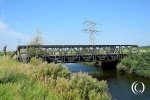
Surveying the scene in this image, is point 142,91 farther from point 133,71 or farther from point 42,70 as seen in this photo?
point 133,71

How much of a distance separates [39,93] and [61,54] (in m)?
35.1

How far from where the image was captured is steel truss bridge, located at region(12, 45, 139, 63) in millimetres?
43844

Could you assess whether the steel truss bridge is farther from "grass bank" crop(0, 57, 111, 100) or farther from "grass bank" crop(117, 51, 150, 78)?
"grass bank" crop(0, 57, 111, 100)

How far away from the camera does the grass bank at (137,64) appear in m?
46.4

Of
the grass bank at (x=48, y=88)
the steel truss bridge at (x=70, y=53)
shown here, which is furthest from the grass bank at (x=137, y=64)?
the grass bank at (x=48, y=88)

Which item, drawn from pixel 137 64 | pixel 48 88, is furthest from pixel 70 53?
pixel 48 88

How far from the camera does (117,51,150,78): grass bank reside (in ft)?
152

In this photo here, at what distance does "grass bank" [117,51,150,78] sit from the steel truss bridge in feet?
9.92

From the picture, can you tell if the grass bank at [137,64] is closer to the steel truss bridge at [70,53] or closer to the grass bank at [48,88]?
the steel truss bridge at [70,53]

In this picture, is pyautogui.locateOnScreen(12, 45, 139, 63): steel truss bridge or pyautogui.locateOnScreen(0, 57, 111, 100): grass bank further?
pyautogui.locateOnScreen(12, 45, 139, 63): steel truss bridge

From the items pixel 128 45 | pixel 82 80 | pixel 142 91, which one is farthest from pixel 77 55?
pixel 82 80

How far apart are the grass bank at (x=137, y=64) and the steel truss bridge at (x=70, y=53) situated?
302 centimetres

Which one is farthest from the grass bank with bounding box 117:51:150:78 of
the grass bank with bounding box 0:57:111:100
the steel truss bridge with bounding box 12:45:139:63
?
the grass bank with bounding box 0:57:111:100

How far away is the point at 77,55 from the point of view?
5034cm
